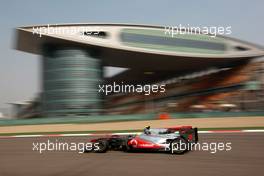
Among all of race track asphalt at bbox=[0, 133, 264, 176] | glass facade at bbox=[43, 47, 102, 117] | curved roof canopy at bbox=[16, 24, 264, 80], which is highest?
curved roof canopy at bbox=[16, 24, 264, 80]

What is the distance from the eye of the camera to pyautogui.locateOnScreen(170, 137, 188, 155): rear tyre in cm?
949

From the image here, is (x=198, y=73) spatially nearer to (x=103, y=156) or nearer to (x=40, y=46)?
(x=40, y=46)

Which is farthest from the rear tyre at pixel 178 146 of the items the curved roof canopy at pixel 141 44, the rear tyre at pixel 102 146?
the curved roof canopy at pixel 141 44

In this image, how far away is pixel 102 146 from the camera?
35.3 ft

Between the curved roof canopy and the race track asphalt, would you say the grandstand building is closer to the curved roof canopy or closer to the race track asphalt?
the curved roof canopy

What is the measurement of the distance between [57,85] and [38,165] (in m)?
37.0

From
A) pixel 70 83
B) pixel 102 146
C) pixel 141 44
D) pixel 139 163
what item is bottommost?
pixel 139 163

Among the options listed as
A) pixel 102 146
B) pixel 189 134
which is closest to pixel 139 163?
pixel 189 134

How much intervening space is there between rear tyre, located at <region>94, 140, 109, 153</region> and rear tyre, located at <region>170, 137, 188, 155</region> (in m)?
2.31

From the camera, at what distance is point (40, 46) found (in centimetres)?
4619

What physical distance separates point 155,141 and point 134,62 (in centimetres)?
4349

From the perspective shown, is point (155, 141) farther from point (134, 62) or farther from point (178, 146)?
point (134, 62)

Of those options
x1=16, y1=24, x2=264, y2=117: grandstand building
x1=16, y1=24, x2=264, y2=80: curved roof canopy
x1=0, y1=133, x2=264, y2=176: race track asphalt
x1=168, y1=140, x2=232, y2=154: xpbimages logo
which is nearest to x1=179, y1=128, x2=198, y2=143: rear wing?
x1=168, y1=140, x2=232, y2=154: xpbimages logo

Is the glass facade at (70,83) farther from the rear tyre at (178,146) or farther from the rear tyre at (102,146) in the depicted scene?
the rear tyre at (178,146)
